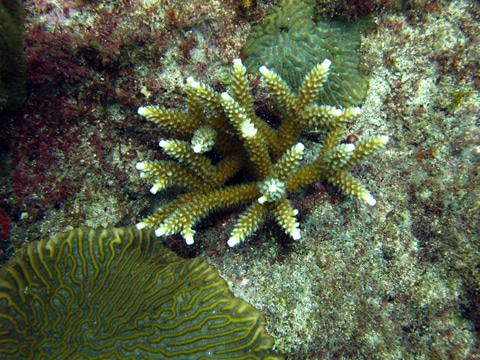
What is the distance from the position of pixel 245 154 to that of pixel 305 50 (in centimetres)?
151

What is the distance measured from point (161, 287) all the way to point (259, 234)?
1139 millimetres

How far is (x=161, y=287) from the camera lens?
2873 mm

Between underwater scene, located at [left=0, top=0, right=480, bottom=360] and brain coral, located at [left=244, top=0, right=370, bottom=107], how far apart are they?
18mm

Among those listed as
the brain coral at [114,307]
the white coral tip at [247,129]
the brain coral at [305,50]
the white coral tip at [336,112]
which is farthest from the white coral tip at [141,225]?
the white coral tip at [336,112]

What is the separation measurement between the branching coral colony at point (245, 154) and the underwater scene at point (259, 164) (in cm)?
2

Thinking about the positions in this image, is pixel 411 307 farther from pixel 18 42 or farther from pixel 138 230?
pixel 18 42

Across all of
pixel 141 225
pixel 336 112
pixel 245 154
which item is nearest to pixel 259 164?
pixel 245 154

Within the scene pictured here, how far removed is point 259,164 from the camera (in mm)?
3330

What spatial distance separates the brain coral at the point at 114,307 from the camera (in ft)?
8.55

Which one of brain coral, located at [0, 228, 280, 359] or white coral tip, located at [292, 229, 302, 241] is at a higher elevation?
brain coral, located at [0, 228, 280, 359]

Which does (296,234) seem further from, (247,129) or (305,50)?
(305,50)

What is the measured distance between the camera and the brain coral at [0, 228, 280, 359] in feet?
8.55

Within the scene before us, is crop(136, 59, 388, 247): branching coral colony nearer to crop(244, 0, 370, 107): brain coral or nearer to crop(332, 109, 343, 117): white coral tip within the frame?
crop(332, 109, 343, 117): white coral tip

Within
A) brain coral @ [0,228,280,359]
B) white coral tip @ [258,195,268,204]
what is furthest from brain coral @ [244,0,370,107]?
brain coral @ [0,228,280,359]
